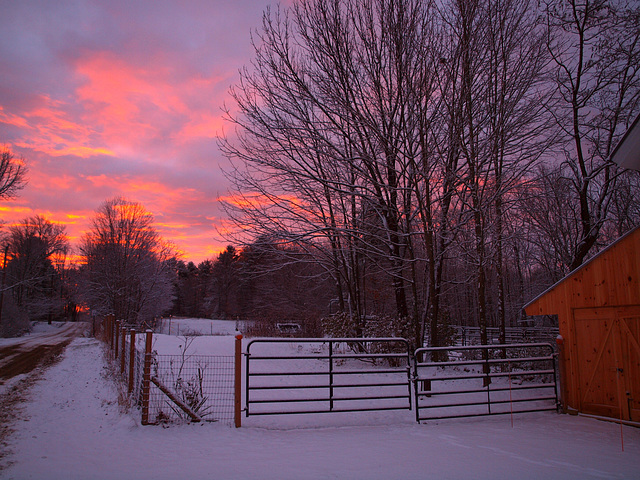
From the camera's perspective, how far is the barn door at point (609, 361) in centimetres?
704

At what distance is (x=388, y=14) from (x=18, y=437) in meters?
12.4

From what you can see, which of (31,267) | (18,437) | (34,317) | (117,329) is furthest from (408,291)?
(34,317)

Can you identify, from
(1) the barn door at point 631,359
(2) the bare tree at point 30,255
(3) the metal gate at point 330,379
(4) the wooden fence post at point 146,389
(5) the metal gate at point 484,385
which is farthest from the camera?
(2) the bare tree at point 30,255

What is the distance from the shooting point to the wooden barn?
7.06 meters

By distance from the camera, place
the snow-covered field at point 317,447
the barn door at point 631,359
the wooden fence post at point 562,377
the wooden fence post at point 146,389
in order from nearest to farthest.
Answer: the snow-covered field at point 317,447
the wooden fence post at point 146,389
the barn door at point 631,359
the wooden fence post at point 562,377

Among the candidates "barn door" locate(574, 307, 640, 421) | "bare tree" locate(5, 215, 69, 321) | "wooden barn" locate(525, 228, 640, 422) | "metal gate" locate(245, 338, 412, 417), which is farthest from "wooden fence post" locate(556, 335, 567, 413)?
"bare tree" locate(5, 215, 69, 321)

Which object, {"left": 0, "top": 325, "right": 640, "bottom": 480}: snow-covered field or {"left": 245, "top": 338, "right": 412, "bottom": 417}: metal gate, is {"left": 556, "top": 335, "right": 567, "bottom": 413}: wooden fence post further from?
{"left": 245, "top": 338, "right": 412, "bottom": 417}: metal gate

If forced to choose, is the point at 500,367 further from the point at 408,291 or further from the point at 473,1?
the point at 408,291

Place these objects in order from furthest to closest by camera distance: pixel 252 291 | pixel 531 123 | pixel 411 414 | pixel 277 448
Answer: pixel 252 291 → pixel 531 123 → pixel 411 414 → pixel 277 448

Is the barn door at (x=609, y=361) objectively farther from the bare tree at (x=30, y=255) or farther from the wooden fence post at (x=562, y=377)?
the bare tree at (x=30, y=255)

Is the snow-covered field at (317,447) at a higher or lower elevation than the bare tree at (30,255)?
lower

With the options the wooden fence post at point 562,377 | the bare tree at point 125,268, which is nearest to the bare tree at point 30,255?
the bare tree at point 125,268

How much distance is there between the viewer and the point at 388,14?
1108cm

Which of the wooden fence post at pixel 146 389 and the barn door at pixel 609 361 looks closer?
the wooden fence post at pixel 146 389
